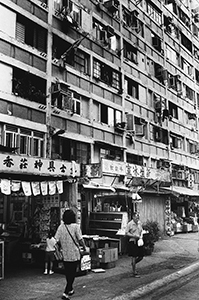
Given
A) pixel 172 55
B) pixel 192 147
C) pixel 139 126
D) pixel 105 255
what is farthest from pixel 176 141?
pixel 105 255

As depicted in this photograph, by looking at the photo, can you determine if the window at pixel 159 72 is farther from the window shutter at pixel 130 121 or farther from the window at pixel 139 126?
the window shutter at pixel 130 121

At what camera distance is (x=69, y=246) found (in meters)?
6.81

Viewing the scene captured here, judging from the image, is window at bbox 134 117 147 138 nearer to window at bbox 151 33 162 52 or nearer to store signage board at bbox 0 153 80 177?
window at bbox 151 33 162 52

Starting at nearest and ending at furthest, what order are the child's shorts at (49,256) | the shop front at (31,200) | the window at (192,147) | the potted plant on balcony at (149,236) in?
1. the shop front at (31,200)
2. the child's shorts at (49,256)
3. the potted plant on balcony at (149,236)
4. the window at (192,147)

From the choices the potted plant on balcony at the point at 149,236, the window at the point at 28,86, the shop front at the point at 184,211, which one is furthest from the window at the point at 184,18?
the potted plant on balcony at the point at 149,236

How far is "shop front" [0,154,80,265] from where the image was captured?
30.2ft

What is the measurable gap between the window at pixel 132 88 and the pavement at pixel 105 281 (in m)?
12.7

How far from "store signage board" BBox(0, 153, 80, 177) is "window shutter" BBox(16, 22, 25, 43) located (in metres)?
7.60

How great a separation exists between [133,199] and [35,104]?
626 centimetres

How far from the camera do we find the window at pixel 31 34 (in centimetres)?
1502

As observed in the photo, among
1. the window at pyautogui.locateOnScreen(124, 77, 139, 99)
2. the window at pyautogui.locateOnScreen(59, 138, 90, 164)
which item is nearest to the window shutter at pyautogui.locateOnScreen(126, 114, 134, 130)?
the window at pyautogui.locateOnScreen(124, 77, 139, 99)

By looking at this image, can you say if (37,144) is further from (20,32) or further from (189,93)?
(189,93)

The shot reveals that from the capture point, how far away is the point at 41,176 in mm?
10156

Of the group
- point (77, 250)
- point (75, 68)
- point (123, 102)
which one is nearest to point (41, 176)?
point (77, 250)
